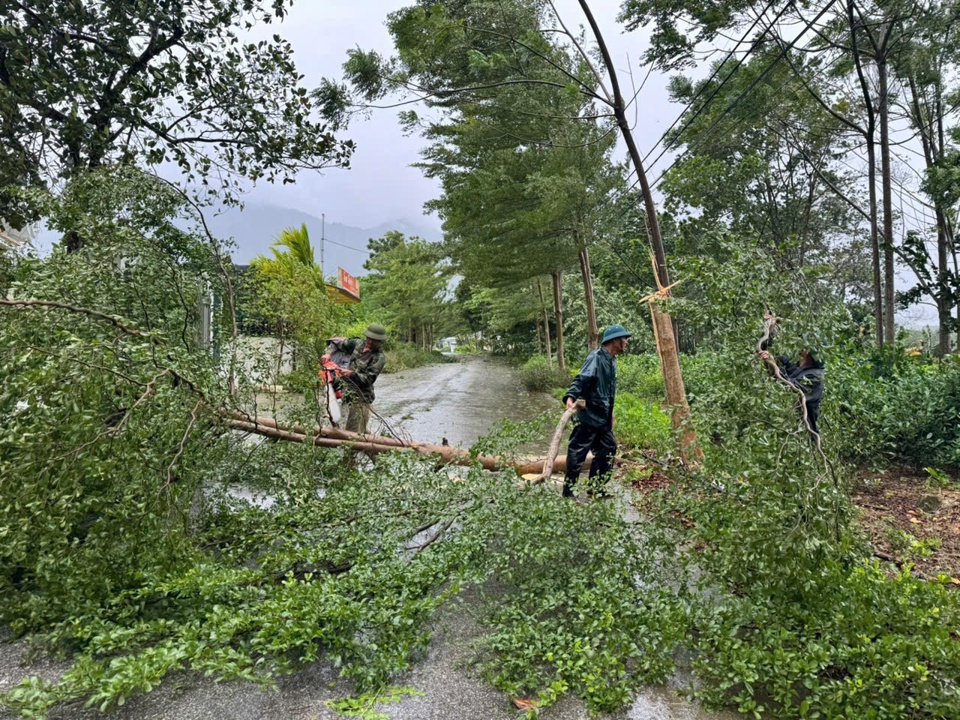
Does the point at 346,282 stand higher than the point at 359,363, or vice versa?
the point at 346,282

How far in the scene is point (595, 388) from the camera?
4.56 meters

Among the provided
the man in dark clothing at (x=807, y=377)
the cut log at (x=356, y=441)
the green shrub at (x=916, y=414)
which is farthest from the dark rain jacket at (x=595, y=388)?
the green shrub at (x=916, y=414)

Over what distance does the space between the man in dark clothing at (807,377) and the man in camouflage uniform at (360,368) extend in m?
3.61

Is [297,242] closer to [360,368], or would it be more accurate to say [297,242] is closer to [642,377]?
[360,368]

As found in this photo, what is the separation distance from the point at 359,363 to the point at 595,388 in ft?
8.13

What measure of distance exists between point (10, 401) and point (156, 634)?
144 centimetres

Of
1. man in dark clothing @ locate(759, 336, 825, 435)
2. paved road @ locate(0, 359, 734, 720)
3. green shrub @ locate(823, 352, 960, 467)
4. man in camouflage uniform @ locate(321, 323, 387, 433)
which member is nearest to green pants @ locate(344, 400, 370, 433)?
man in camouflage uniform @ locate(321, 323, 387, 433)

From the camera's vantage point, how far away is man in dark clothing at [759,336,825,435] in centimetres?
312

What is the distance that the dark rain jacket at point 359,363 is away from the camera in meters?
5.39

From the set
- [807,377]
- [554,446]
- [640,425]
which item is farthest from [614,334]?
[640,425]

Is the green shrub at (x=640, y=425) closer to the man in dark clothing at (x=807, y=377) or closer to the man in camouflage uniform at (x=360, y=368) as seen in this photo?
the man in dark clothing at (x=807, y=377)

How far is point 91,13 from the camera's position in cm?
493

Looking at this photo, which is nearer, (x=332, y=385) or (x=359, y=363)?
(x=332, y=385)

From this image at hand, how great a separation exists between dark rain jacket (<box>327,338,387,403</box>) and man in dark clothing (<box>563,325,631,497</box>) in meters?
2.10
